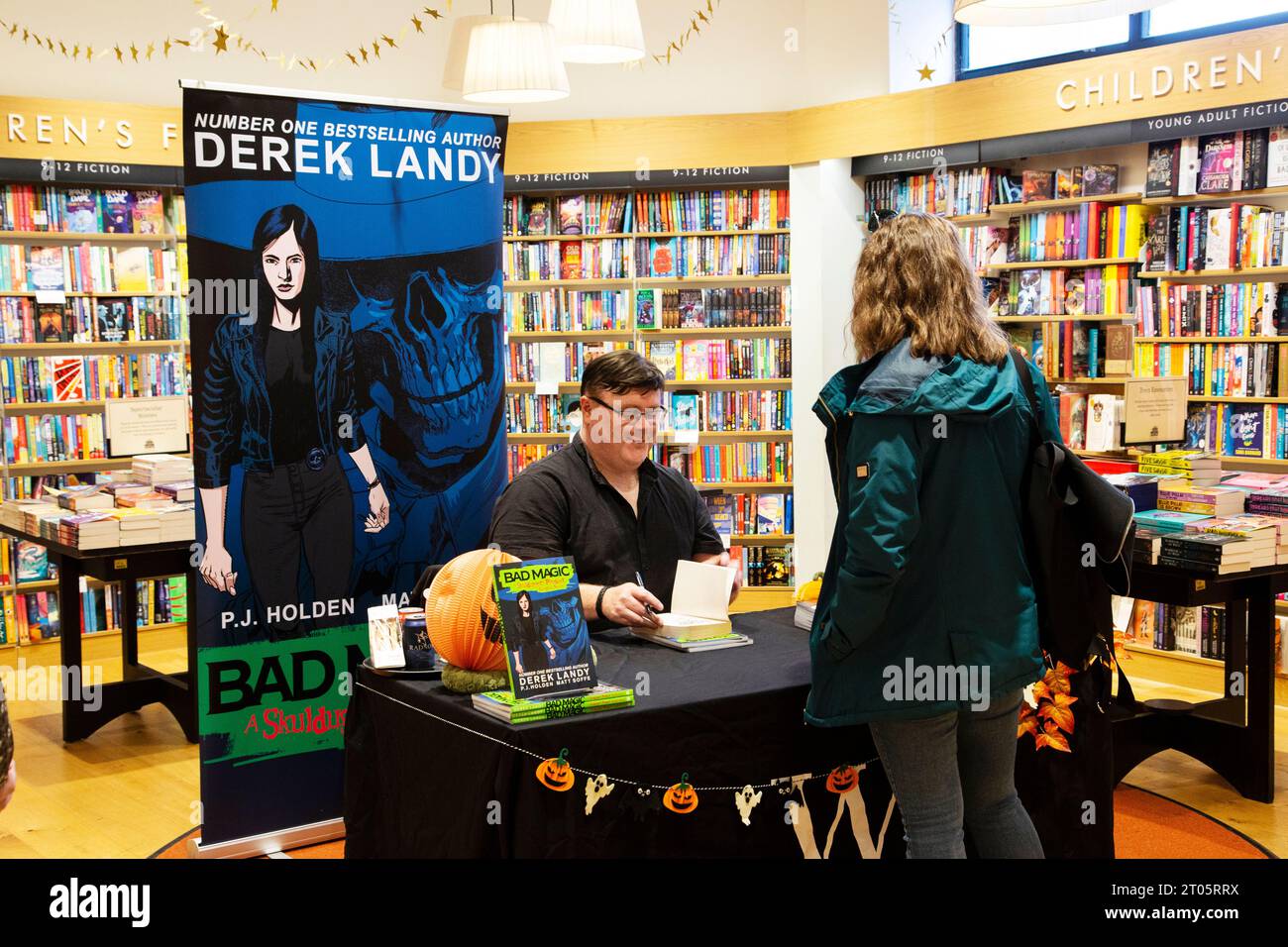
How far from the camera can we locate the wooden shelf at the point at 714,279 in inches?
303

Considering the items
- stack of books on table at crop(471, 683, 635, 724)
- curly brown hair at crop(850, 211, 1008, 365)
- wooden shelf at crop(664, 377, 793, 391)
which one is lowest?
stack of books on table at crop(471, 683, 635, 724)

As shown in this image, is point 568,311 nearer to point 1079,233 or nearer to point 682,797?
point 1079,233

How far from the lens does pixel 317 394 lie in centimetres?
376

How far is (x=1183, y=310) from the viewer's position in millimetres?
6090

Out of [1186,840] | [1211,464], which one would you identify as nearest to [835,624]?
[1186,840]

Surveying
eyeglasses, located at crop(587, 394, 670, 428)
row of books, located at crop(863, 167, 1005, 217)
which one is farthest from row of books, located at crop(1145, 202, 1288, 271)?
eyeglasses, located at crop(587, 394, 670, 428)

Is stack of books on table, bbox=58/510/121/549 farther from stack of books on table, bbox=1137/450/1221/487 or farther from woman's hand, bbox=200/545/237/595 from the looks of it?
stack of books on table, bbox=1137/450/1221/487

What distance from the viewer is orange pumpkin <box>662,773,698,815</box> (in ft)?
8.66

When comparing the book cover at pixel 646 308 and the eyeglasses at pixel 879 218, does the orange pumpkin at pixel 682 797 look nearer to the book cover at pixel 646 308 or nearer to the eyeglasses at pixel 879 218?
the eyeglasses at pixel 879 218

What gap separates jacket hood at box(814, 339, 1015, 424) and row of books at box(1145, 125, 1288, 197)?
3971 millimetres

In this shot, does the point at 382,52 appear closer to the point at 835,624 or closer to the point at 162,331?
the point at 162,331

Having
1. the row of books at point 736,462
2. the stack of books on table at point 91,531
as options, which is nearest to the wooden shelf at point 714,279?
the row of books at point 736,462

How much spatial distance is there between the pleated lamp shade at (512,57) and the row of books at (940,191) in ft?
7.67
